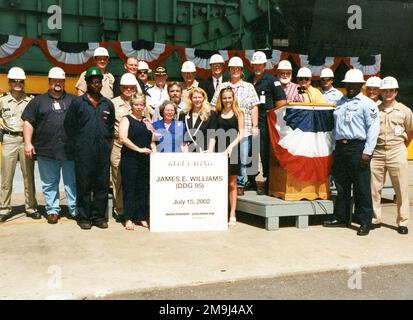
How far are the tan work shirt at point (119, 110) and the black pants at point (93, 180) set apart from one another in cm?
33

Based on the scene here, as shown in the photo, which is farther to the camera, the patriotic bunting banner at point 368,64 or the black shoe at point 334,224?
the patriotic bunting banner at point 368,64

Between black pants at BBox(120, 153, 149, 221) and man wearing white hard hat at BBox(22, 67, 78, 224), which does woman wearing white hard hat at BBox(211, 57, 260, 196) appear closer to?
black pants at BBox(120, 153, 149, 221)

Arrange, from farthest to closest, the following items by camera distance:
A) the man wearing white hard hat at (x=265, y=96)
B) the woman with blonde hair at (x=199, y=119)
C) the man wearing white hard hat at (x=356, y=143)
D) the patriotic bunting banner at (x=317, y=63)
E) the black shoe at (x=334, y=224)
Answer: the patriotic bunting banner at (x=317, y=63)
the man wearing white hard hat at (x=265, y=96)
the black shoe at (x=334, y=224)
the woman with blonde hair at (x=199, y=119)
the man wearing white hard hat at (x=356, y=143)

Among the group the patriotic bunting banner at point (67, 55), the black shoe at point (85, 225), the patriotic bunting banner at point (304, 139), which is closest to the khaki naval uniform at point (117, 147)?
the black shoe at point (85, 225)

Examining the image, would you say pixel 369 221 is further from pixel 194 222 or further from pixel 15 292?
pixel 15 292

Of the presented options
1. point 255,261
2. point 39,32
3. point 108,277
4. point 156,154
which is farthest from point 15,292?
point 39,32

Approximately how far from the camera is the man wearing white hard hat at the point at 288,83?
737 cm

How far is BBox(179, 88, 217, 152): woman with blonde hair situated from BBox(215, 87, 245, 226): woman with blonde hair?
119mm

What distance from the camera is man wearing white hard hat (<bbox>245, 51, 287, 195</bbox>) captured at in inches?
283

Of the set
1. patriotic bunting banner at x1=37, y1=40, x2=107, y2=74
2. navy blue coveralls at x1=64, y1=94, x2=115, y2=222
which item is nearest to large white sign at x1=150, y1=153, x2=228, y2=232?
navy blue coveralls at x1=64, y1=94, x2=115, y2=222

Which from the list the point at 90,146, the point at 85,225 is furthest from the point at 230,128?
the point at 85,225

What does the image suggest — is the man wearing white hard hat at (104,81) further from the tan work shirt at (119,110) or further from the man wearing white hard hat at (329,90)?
the man wearing white hard hat at (329,90)

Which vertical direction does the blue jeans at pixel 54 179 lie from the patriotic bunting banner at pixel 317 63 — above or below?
below
